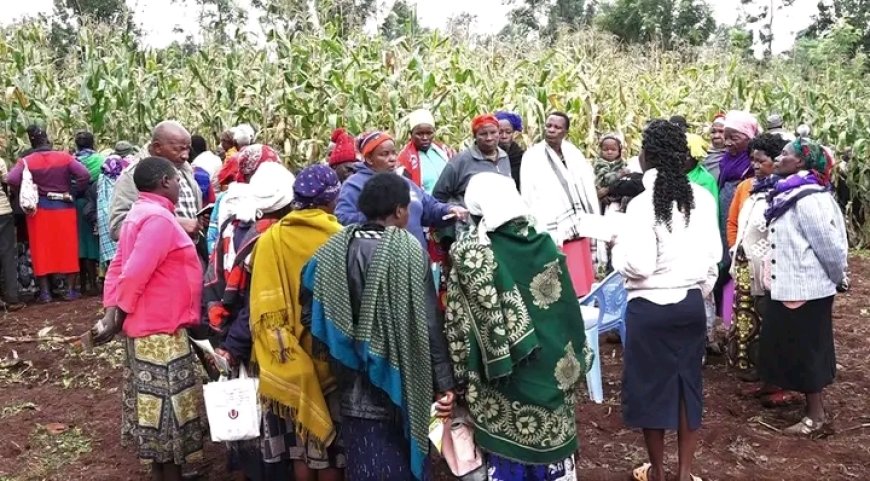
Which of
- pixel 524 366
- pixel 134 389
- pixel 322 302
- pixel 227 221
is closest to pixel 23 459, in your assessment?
pixel 134 389

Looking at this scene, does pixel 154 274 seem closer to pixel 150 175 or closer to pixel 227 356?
pixel 150 175

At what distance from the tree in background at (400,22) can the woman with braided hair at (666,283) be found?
557 centimetres

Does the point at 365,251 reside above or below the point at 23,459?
above

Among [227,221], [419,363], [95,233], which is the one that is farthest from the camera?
[95,233]

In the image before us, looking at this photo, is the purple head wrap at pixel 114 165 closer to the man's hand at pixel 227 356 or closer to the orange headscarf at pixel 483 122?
the orange headscarf at pixel 483 122

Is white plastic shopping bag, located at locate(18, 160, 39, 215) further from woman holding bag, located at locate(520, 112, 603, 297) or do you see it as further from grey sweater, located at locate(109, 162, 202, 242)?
woman holding bag, located at locate(520, 112, 603, 297)

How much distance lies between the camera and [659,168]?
349 cm

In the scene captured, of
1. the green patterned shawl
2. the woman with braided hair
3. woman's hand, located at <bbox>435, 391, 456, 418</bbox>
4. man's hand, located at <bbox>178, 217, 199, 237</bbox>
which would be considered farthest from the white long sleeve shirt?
man's hand, located at <bbox>178, 217, 199, 237</bbox>

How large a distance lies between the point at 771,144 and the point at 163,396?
145 inches

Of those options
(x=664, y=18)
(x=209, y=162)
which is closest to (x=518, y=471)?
(x=209, y=162)

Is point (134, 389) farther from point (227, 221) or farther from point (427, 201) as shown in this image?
point (427, 201)

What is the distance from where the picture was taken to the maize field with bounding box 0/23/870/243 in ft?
25.5

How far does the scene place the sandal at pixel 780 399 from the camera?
16.1 feet

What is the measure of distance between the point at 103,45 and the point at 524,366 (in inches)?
318
